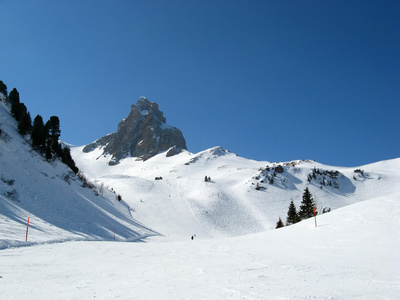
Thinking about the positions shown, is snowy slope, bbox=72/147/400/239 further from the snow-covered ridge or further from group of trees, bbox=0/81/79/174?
group of trees, bbox=0/81/79/174

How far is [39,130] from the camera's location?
120ft

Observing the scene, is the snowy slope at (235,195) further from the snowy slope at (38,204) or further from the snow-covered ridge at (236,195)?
the snowy slope at (38,204)

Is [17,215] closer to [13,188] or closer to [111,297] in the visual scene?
[13,188]

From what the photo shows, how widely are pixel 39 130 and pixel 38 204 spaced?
18.4 metres

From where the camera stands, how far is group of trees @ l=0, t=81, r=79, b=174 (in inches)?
1415

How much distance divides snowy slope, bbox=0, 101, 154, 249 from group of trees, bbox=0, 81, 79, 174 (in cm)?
141

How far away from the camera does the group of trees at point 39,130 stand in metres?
35.9

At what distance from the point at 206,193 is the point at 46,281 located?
245 feet

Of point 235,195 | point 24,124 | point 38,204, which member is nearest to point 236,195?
point 235,195

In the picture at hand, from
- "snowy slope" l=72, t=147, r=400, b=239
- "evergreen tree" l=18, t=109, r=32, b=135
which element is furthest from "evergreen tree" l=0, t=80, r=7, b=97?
"snowy slope" l=72, t=147, r=400, b=239

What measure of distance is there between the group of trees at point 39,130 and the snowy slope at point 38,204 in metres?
1.41

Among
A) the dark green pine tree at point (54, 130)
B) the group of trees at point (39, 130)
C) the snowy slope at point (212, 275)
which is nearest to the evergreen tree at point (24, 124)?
the group of trees at point (39, 130)

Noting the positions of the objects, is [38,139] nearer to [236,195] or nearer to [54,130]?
[54,130]

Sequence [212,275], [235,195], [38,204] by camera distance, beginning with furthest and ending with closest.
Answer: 1. [235,195]
2. [38,204]
3. [212,275]
